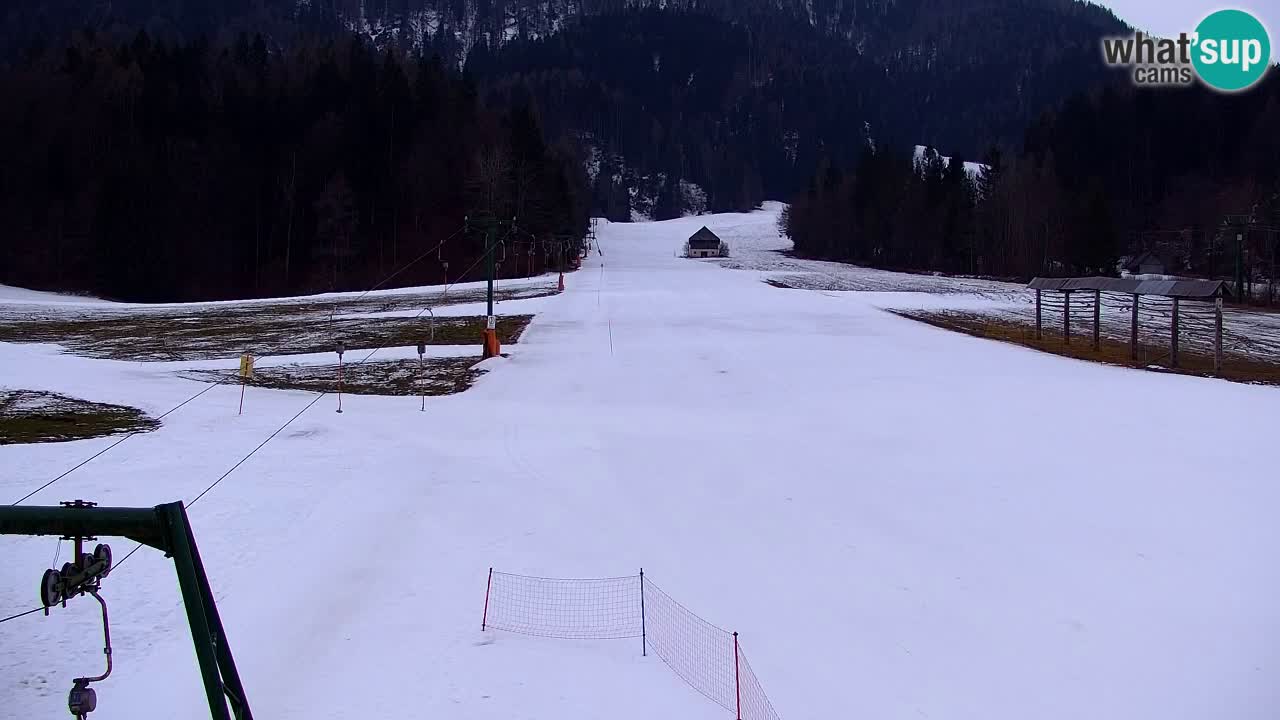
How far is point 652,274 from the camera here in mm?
78125

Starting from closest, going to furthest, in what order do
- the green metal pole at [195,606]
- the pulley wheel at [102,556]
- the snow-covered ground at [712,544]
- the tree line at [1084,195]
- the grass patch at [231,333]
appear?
the green metal pole at [195,606], the pulley wheel at [102,556], the snow-covered ground at [712,544], the grass patch at [231,333], the tree line at [1084,195]

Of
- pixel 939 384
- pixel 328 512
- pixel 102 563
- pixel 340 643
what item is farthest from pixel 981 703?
pixel 939 384

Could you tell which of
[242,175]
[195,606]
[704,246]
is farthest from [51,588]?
[704,246]

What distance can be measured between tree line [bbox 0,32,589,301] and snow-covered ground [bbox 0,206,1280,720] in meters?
47.8

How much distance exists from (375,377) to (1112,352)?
27.8m

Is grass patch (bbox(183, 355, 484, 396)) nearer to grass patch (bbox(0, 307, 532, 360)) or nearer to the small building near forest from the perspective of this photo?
grass patch (bbox(0, 307, 532, 360))

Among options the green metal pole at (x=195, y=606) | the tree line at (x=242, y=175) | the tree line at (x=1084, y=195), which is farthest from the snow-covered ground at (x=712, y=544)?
the tree line at (x=1084, y=195)

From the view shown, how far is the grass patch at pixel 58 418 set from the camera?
1756cm

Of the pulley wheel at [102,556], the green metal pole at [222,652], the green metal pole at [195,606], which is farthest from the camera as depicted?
the pulley wheel at [102,556]

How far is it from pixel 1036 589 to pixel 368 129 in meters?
82.5

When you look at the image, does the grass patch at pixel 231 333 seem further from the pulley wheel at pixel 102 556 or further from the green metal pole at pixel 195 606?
the green metal pole at pixel 195 606

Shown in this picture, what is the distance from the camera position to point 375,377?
2695 cm

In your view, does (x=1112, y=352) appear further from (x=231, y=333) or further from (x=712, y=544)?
(x=231, y=333)

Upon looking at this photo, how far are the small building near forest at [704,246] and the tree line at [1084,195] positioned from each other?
13838mm
